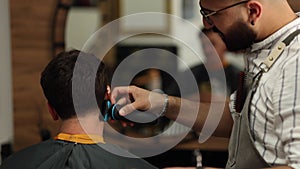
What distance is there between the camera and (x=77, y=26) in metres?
3.41

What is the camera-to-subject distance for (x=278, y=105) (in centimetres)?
137

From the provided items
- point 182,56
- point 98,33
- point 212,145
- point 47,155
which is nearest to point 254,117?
point 47,155

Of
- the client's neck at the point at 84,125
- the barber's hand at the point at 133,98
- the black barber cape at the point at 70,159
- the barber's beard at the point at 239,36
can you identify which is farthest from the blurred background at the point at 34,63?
the barber's beard at the point at 239,36

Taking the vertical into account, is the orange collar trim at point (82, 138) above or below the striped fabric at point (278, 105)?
below

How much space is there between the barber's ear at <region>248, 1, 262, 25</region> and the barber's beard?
3cm

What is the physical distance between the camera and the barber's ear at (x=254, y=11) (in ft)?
4.82

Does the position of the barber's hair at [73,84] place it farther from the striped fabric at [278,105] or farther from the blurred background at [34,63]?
the blurred background at [34,63]

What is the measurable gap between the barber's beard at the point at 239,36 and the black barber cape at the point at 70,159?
536 millimetres

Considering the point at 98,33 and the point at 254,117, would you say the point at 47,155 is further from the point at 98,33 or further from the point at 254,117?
the point at 98,33

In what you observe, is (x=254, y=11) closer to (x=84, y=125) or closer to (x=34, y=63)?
(x=84, y=125)

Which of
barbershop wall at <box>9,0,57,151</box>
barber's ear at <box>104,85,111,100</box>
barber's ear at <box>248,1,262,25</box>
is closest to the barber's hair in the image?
barber's ear at <box>104,85,111,100</box>

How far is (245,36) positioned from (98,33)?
2.28 metres

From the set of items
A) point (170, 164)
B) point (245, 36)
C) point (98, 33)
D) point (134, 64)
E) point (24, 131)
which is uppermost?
point (245, 36)

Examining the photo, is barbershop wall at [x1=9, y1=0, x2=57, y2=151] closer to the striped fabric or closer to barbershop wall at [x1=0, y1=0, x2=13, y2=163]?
barbershop wall at [x1=0, y1=0, x2=13, y2=163]
